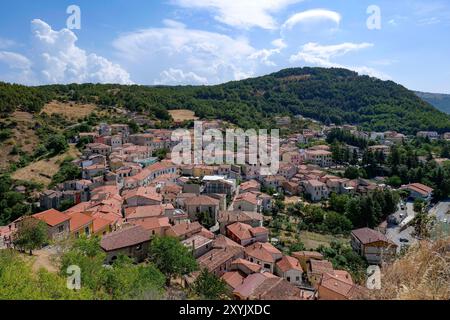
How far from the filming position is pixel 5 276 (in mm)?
7355

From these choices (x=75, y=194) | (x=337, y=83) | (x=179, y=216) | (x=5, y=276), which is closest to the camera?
(x=5, y=276)

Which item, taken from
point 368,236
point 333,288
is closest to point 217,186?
point 368,236

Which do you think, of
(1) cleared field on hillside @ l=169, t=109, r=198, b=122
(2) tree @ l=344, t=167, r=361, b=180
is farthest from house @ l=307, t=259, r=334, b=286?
(1) cleared field on hillside @ l=169, t=109, r=198, b=122

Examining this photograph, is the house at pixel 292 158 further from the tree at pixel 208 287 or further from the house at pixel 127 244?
the tree at pixel 208 287

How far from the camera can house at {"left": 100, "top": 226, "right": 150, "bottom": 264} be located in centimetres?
A: 1535

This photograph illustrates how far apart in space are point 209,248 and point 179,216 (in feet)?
12.1

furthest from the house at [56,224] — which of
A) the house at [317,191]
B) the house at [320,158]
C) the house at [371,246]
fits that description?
the house at [320,158]

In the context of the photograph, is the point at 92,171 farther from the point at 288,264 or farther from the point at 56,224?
the point at 288,264

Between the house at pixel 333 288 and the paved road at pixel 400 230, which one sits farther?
the paved road at pixel 400 230

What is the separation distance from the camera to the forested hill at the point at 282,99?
58.2m

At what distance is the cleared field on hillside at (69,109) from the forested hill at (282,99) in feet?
4.69

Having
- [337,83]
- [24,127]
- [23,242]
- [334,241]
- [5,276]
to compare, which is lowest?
[334,241]

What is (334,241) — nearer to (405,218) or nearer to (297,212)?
(297,212)

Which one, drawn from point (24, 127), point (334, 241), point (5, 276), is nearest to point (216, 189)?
point (334, 241)
